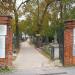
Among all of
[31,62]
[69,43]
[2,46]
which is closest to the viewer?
[2,46]

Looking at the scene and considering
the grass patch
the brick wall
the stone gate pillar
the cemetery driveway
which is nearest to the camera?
the grass patch

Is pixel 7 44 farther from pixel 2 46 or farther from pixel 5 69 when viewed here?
pixel 5 69

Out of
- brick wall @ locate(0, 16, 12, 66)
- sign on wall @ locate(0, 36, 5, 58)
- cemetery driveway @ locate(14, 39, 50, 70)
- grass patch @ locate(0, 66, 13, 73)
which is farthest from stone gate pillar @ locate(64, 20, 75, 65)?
sign on wall @ locate(0, 36, 5, 58)

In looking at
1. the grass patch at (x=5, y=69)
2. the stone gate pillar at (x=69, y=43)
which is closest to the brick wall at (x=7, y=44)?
the grass patch at (x=5, y=69)

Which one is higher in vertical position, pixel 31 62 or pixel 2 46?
pixel 2 46

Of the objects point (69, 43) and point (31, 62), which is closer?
point (69, 43)

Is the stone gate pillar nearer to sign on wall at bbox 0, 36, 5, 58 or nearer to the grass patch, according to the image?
the grass patch

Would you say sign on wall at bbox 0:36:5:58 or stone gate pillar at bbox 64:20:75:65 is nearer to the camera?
sign on wall at bbox 0:36:5:58

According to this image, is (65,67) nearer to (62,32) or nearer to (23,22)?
(62,32)

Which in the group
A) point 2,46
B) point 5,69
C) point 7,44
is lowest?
point 5,69

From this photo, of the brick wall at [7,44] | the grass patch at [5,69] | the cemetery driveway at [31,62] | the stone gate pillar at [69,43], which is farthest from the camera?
the cemetery driveway at [31,62]

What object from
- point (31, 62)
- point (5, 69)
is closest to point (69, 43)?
point (5, 69)

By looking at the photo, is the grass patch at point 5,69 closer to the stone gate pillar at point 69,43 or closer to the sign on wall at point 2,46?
the sign on wall at point 2,46

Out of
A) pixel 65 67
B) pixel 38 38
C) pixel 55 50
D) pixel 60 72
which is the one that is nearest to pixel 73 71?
pixel 60 72
